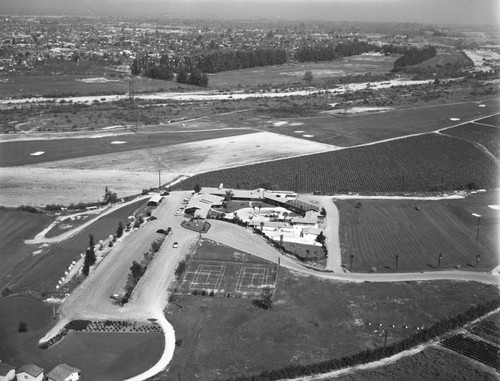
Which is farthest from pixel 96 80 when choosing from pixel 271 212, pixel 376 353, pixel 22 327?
pixel 376 353

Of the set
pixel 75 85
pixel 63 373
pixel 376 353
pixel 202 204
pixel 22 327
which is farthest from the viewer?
pixel 75 85

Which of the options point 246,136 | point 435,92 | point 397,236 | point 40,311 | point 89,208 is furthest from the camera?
point 435,92

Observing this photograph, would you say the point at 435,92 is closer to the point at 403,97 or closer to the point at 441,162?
the point at 403,97

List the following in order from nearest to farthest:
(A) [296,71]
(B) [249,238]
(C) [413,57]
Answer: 1. (B) [249,238]
2. (A) [296,71]
3. (C) [413,57]

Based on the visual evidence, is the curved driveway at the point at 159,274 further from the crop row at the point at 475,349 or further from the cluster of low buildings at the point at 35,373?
the crop row at the point at 475,349

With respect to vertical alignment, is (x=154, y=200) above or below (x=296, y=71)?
below

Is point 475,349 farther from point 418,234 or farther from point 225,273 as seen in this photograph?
point 225,273

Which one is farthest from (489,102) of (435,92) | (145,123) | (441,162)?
(145,123)
